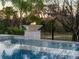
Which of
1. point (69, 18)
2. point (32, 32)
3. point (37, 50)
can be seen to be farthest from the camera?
point (69, 18)

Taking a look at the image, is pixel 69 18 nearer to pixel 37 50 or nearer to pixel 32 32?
pixel 32 32

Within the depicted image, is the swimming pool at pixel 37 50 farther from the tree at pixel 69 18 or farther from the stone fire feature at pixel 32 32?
the tree at pixel 69 18

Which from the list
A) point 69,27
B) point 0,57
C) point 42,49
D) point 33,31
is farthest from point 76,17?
point 0,57

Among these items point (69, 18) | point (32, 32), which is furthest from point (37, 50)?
point (69, 18)

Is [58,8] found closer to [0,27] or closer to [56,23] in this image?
[56,23]

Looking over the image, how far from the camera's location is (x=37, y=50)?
36.9 ft

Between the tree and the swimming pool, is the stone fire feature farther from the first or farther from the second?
the tree

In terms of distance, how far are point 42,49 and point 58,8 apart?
5.89 metres

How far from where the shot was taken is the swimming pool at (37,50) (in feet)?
33.1

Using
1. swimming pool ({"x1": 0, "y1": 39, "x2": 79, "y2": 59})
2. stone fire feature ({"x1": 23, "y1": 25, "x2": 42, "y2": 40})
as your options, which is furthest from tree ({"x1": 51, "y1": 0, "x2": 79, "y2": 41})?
swimming pool ({"x1": 0, "y1": 39, "x2": 79, "y2": 59})

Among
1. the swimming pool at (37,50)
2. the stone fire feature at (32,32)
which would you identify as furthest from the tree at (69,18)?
the swimming pool at (37,50)

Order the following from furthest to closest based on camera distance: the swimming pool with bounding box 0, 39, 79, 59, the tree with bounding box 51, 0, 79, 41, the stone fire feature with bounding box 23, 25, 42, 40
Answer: the tree with bounding box 51, 0, 79, 41 → the stone fire feature with bounding box 23, 25, 42, 40 → the swimming pool with bounding box 0, 39, 79, 59

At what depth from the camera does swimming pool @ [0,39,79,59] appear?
10102mm

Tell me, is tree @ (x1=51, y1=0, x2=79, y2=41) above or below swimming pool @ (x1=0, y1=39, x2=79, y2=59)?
above
